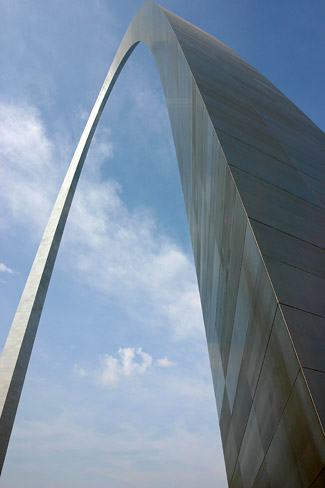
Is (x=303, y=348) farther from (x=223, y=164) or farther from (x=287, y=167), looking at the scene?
(x=287, y=167)

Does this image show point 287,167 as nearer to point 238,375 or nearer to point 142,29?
point 238,375

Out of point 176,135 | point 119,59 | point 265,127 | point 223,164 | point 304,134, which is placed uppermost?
point 119,59

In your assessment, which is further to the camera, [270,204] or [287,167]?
[287,167]

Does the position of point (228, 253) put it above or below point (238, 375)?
above

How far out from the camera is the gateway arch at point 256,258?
4746mm

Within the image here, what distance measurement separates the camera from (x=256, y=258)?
5.64 meters

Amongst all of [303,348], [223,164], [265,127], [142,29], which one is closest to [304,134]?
[265,127]

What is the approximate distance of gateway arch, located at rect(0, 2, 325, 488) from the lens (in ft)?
15.6

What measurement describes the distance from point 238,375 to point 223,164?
16.1 feet

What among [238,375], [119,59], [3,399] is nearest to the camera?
[238,375]

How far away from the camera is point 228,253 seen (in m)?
7.64

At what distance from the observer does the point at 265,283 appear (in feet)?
17.4

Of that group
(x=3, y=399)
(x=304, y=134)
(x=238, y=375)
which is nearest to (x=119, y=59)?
(x=304, y=134)

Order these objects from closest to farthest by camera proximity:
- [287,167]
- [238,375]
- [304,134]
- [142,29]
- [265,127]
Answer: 1. [238,375]
2. [287,167]
3. [265,127]
4. [304,134]
5. [142,29]
